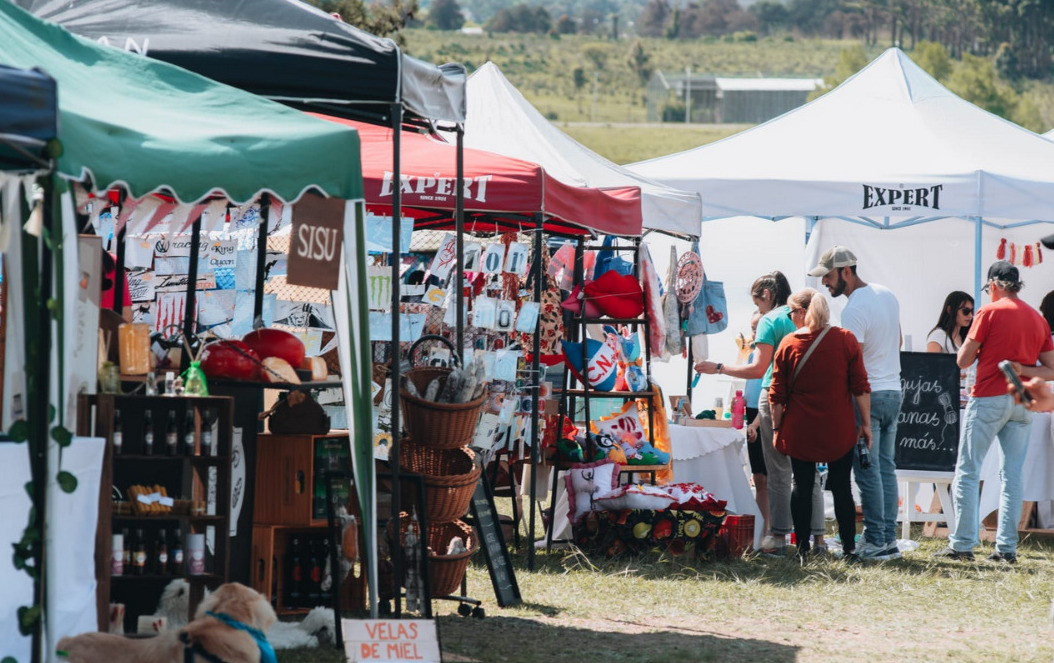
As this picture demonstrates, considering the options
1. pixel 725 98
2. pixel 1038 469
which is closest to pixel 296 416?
pixel 1038 469

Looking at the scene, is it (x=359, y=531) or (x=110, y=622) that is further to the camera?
(x=359, y=531)

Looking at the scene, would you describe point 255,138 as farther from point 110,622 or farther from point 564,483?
point 564,483

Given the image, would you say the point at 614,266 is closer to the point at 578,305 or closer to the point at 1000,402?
the point at 578,305

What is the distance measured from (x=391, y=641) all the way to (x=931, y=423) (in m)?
5.89

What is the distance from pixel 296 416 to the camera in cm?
576

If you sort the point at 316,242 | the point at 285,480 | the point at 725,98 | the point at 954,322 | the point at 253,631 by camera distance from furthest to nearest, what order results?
the point at 725,98 → the point at 954,322 → the point at 285,480 → the point at 316,242 → the point at 253,631

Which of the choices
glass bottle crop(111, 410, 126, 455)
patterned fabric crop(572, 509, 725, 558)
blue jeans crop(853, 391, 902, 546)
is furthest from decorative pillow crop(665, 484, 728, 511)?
glass bottle crop(111, 410, 126, 455)

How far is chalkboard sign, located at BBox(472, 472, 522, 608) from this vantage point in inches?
256

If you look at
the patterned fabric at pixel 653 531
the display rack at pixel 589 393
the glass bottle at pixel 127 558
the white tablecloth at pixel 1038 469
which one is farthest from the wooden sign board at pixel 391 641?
the white tablecloth at pixel 1038 469

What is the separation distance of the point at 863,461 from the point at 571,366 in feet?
6.30

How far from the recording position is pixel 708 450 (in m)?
8.83

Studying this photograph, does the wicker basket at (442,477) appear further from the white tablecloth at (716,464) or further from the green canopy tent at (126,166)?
the white tablecloth at (716,464)

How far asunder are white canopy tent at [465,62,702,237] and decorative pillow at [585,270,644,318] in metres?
0.87

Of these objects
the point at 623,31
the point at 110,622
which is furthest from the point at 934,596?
the point at 623,31
